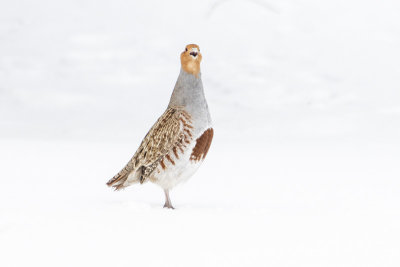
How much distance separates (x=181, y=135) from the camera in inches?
279

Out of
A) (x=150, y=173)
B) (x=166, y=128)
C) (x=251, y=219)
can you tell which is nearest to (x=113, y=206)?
(x=150, y=173)

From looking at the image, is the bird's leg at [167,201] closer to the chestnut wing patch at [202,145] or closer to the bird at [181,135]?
the bird at [181,135]

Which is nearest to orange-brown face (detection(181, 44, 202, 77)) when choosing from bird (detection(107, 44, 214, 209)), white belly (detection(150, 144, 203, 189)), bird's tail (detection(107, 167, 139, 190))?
bird (detection(107, 44, 214, 209))

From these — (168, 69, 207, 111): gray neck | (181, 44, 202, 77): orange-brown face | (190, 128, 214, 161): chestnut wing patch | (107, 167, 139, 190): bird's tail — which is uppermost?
(181, 44, 202, 77): orange-brown face

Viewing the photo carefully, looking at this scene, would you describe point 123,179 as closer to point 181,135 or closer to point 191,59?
point 181,135

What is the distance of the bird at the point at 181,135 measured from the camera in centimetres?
711

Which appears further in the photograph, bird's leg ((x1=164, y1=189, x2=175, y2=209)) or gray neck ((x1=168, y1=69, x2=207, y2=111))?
bird's leg ((x1=164, y1=189, x2=175, y2=209))

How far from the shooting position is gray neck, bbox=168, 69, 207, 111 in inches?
Result: 284

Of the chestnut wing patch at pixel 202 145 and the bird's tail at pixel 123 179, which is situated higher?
the chestnut wing patch at pixel 202 145

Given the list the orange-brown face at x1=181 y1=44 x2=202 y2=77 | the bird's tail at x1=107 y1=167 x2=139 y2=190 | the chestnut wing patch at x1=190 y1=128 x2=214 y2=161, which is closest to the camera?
the orange-brown face at x1=181 y1=44 x2=202 y2=77

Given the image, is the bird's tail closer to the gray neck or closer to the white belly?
the white belly

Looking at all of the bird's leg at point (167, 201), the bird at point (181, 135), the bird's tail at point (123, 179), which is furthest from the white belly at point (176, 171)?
the bird's tail at point (123, 179)

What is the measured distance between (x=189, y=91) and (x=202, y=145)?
66 centimetres

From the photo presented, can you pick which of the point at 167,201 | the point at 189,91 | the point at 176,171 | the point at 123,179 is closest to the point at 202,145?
the point at 176,171
